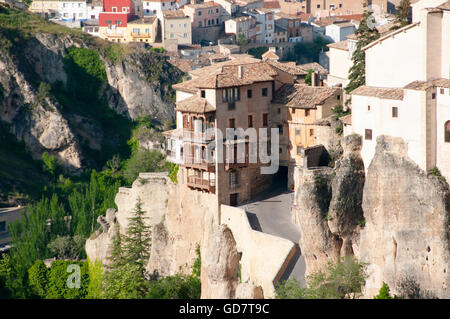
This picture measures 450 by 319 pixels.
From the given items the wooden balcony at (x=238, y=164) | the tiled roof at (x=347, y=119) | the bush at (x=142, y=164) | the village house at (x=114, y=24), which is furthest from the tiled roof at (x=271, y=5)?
the tiled roof at (x=347, y=119)

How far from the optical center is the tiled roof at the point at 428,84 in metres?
65.1

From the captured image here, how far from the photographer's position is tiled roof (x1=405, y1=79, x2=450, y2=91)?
6506cm

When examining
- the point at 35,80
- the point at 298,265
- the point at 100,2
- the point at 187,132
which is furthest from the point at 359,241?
the point at 100,2

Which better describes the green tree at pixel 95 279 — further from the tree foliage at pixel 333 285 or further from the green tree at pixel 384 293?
the green tree at pixel 384 293

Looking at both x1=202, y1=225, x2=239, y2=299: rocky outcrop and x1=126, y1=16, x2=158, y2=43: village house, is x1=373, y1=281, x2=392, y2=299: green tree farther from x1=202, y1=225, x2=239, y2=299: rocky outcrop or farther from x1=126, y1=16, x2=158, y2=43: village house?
x1=126, y1=16, x2=158, y2=43: village house

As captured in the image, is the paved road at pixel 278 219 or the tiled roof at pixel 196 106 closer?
the paved road at pixel 278 219

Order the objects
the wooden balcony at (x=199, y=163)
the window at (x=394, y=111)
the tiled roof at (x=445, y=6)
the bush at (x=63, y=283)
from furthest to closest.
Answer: the bush at (x=63, y=283), the wooden balcony at (x=199, y=163), the window at (x=394, y=111), the tiled roof at (x=445, y=6)

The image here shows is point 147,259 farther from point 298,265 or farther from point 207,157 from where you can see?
point 298,265

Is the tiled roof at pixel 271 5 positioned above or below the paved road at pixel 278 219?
above

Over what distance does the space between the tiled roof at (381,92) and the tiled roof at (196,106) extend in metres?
10.6

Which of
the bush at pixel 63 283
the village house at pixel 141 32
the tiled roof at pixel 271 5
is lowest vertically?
the bush at pixel 63 283

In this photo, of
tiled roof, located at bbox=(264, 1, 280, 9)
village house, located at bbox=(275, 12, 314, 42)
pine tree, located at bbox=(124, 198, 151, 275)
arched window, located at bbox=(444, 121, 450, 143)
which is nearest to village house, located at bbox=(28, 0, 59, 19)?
village house, located at bbox=(275, 12, 314, 42)

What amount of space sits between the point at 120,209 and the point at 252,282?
21381 mm

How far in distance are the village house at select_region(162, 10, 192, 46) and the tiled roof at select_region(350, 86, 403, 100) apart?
85.8 m
